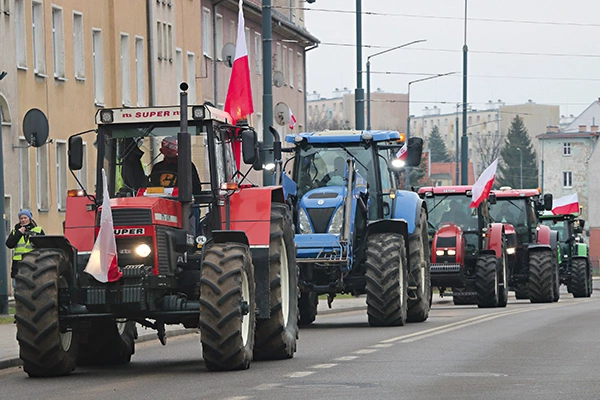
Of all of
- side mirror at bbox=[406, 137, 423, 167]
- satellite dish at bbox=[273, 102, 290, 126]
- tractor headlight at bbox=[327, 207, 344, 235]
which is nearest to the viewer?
tractor headlight at bbox=[327, 207, 344, 235]

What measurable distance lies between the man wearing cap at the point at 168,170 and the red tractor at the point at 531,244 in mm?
20702

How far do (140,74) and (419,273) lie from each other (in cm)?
2601

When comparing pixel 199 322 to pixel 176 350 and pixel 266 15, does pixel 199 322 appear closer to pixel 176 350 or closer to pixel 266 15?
pixel 176 350

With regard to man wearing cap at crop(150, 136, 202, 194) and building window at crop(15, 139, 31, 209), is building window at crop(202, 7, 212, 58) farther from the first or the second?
man wearing cap at crop(150, 136, 202, 194)

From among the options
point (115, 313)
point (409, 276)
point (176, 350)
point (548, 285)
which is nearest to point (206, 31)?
point (548, 285)

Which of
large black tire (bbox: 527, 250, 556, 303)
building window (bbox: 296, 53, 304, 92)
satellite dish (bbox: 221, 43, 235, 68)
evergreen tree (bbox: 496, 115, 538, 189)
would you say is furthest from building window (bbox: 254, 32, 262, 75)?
evergreen tree (bbox: 496, 115, 538, 189)

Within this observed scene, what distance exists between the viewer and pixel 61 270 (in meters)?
14.4

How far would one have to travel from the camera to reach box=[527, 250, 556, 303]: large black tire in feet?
116

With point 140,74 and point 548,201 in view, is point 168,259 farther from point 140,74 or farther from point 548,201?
point 140,74

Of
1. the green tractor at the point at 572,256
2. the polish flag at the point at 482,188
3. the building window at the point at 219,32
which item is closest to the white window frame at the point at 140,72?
the building window at the point at 219,32

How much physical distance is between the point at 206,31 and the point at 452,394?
4452cm

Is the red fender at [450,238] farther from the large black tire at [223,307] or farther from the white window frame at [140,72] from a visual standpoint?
the white window frame at [140,72]

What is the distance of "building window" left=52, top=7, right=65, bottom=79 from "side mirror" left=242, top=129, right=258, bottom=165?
2652cm

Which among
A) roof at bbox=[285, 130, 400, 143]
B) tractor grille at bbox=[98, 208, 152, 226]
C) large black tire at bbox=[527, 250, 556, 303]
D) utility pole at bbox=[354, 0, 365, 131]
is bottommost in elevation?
large black tire at bbox=[527, 250, 556, 303]
